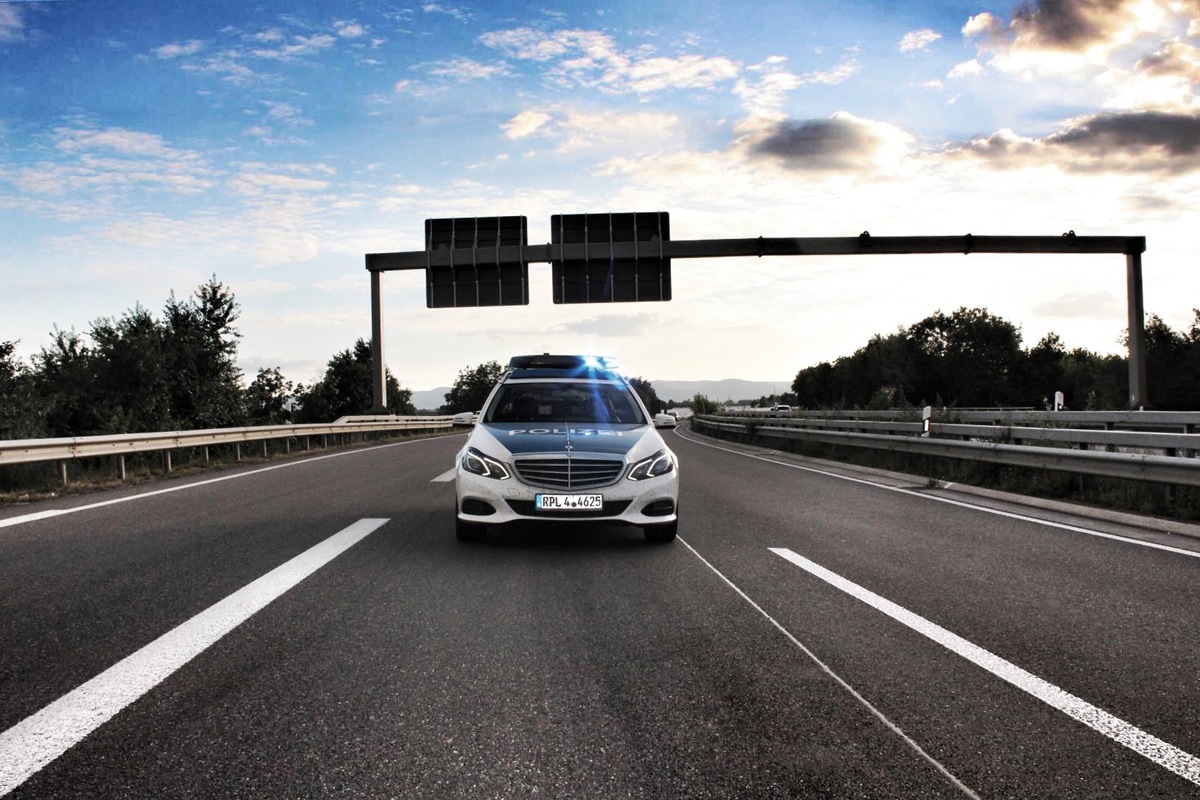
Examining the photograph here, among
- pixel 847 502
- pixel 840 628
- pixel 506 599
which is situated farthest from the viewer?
pixel 847 502

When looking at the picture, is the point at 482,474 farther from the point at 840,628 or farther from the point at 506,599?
the point at 840,628

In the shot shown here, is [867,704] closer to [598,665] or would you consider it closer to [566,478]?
[598,665]

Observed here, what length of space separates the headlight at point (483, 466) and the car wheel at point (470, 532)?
0.45 m

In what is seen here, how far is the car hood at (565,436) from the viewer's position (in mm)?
6887

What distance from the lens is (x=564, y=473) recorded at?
6.77m

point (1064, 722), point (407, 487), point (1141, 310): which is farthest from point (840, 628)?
point (1141, 310)

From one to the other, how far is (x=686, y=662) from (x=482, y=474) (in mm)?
3349

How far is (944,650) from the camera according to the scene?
13.3 feet

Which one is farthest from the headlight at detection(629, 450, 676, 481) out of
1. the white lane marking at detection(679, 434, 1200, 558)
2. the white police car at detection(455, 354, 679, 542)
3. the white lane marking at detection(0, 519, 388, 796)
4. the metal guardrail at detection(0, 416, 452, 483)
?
the white lane marking at detection(679, 434, 1200, 558)

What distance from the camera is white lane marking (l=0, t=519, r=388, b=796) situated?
2791 mm

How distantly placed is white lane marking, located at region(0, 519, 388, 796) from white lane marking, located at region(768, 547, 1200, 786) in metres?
3.66

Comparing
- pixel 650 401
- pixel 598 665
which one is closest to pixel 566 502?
pixel 598 665

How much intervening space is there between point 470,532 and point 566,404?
1822mm

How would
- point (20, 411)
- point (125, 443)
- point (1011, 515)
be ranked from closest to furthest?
1. point (1011, 515)
2. point (125, 443)
3. point (20, 411)
